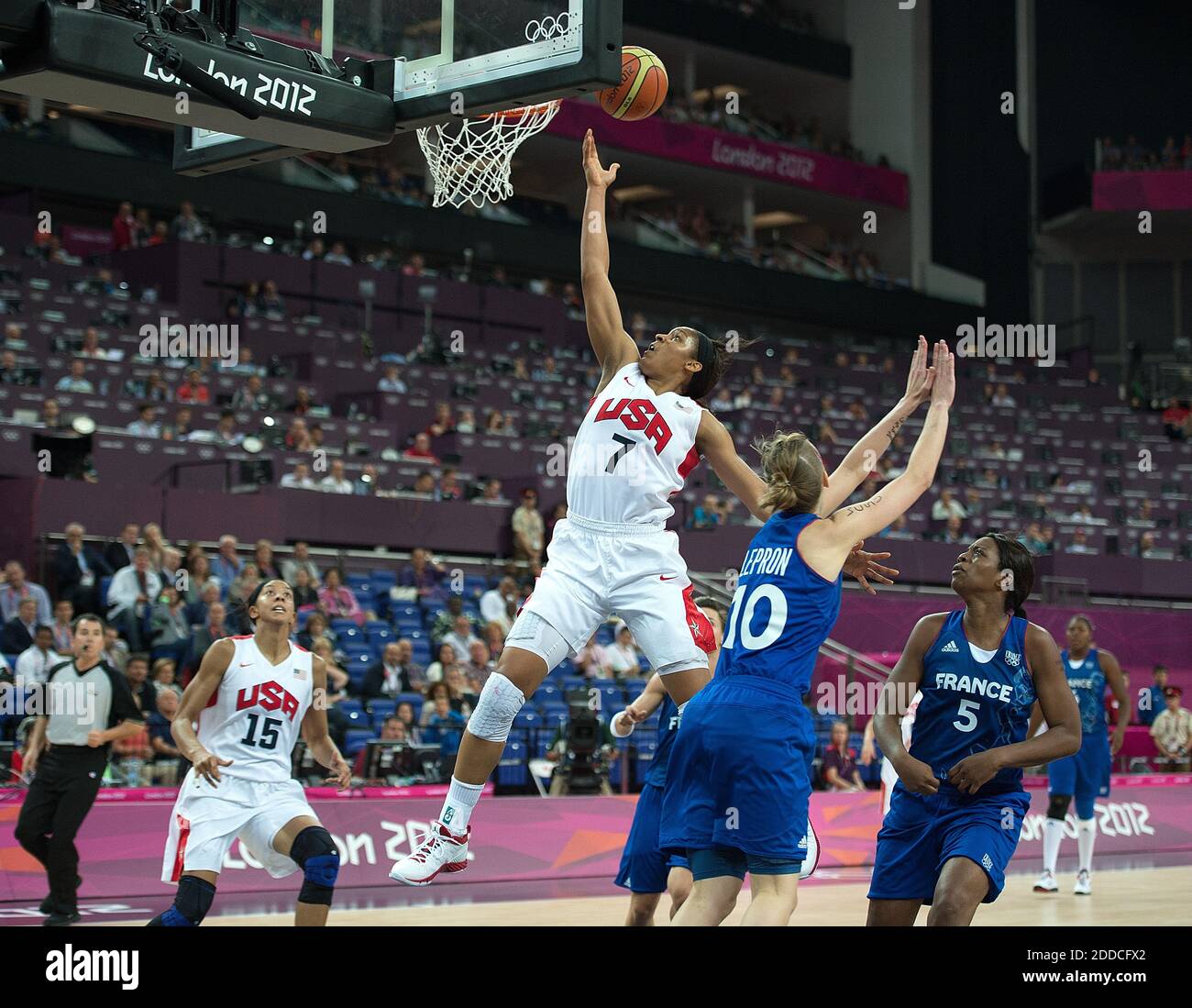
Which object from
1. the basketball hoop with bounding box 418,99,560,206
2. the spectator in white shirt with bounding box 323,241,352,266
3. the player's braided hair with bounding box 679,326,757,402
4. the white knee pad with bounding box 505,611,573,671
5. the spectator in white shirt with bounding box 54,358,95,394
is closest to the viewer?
the white knee pad with bounding box 505,611,573,671

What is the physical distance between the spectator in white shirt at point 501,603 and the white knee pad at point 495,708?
10975mm

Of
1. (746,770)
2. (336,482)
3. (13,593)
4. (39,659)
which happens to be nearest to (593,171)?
(746,770)

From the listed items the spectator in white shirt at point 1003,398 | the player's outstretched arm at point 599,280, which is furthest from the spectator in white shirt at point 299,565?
the spectator in white shirt at point 1003,398

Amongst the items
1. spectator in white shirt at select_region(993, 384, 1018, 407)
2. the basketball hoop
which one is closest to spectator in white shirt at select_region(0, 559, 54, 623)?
the basketball hoop

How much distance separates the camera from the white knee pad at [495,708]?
602 cm

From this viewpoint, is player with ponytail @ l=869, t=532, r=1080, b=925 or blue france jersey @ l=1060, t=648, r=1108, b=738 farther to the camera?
blue france jersey @ l=1060, t=648, r=1108, b=738

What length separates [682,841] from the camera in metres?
5.31

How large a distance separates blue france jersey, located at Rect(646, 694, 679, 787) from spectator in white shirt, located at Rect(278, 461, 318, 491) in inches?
432

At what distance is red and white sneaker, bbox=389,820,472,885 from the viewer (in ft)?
19.5

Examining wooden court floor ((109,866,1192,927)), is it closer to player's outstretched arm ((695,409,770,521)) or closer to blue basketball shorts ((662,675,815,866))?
player's outstretched arm ((695,409,770,521))

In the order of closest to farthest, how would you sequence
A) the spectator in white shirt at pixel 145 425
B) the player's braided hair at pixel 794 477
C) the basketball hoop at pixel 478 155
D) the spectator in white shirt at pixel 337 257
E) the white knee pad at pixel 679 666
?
the player's braided hair at pixel 794 477 < the white knee pad at pixel 679 666 < the basketball hoop at pixel 478 155 < the spectator in white shirt at pixel 145 425 < the spectator in white shirt at pixel 337 257

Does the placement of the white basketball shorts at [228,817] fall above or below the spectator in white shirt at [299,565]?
below

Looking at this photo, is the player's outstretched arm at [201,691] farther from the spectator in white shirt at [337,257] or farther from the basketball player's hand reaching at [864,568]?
the spectator in white shirt at [337,257]
